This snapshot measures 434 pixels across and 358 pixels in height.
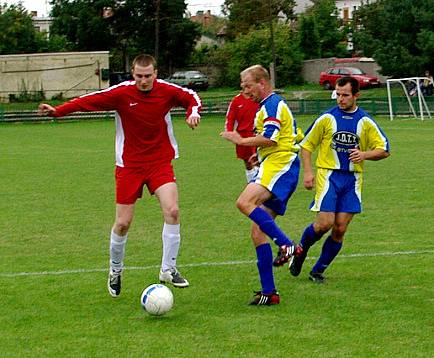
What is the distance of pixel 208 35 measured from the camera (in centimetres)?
9994

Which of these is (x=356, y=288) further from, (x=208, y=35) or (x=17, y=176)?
(x=208, y=35)

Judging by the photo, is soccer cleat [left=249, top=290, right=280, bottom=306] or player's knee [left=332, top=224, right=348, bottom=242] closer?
soccer cleat [left=249, top=290, right=280, bottom=306]

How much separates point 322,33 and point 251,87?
6025cm

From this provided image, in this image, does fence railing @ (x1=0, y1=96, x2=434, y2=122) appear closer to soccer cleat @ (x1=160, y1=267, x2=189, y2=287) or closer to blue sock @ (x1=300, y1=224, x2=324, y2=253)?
blue sock @ (x1=300, y1=224, x2=324, y2=253)

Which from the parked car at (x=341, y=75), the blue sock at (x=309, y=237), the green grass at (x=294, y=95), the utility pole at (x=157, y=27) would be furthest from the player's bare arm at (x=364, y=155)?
the utility pole at (x=157, y=27)

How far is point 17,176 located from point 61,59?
1361 inches

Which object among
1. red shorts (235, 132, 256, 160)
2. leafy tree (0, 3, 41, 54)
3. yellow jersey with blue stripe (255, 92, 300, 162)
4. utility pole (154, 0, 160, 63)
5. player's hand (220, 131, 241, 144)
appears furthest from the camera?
utility pole (154, 0, 160, 63)

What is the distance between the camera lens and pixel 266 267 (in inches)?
292

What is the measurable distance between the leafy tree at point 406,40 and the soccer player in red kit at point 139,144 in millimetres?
41920

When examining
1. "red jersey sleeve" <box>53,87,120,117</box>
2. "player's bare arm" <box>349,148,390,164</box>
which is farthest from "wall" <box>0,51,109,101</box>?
"player's bare arm" <box>349,148,390,164</box>

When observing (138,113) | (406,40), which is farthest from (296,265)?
(406,40)

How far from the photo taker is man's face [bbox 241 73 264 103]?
7523 millimetres

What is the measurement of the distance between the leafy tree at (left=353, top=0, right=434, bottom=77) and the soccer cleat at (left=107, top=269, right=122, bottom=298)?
42.3m

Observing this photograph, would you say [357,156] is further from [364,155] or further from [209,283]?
[209,283]
